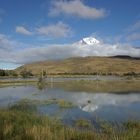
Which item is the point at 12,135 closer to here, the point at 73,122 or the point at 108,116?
the point at 73,122

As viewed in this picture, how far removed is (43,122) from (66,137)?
407 cm

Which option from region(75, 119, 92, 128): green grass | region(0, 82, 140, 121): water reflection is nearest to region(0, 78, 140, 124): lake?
region(0, 82, 140, 121): water reflection

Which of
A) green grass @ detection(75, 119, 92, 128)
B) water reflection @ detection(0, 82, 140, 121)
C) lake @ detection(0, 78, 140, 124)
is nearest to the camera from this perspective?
green grass @ detection(75, 119, 92, 128)

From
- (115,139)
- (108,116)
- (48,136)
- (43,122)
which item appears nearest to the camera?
(115,139)

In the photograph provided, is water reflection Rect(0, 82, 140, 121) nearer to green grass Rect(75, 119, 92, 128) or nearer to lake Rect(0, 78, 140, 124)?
lake Rect(0, 78, 140, 124)

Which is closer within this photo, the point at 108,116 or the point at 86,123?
the point at 86,123

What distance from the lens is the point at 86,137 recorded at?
1087 cm

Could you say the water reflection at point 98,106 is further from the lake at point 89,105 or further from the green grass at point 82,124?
the green grass at point 82,124

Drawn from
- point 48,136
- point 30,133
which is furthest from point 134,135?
point 30,133

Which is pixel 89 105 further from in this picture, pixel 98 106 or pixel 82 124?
pixel 82 124

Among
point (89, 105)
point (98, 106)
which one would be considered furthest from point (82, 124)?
point (89, 105)

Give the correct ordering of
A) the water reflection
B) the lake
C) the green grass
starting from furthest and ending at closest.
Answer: the water reflection
the lake
the green grass

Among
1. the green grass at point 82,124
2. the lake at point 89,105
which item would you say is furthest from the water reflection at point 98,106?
the green grass at point 82,124

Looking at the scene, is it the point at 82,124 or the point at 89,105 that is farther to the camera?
the point at 89,105
